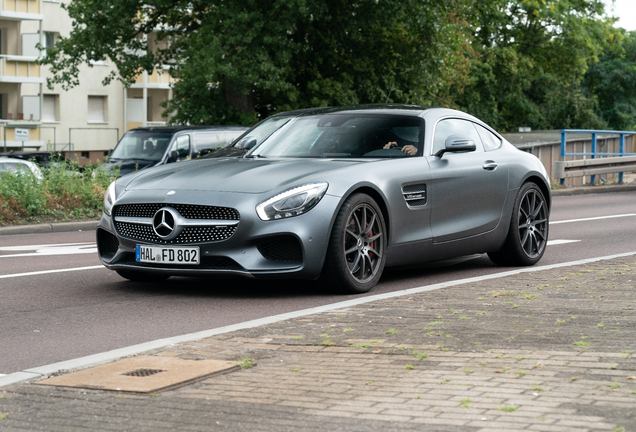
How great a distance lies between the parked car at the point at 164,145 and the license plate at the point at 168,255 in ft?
43.2

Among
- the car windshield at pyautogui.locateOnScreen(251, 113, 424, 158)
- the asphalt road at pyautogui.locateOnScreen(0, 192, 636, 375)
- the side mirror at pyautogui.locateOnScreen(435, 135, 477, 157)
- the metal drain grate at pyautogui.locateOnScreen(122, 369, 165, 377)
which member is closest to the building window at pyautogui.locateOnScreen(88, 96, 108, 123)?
the asphalt road at pyautogui.locateOnScreen(0, 192, 636, 375)

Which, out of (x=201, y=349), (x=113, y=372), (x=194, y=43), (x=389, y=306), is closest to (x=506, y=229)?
(x=389, y=306)

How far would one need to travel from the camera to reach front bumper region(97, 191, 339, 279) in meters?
7.47

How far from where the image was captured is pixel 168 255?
302 inches

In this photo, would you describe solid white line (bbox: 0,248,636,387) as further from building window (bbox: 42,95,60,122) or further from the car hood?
building window (bbox: 42,95,60,122)

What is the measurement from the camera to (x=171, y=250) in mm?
7656

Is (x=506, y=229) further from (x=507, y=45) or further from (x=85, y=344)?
(x=507, y=45)

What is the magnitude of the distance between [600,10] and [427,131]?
50613mm

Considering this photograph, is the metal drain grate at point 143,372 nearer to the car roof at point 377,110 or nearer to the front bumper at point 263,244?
the front bumper at point 263,244

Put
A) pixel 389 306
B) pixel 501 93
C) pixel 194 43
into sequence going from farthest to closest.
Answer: pixel 501 93 → pixel 194 43 → pixel 389 306

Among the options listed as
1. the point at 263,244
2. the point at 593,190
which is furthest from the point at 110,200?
the point at 593,190

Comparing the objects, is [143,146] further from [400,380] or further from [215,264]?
[400,380]

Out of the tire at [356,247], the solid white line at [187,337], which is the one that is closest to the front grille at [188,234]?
the tire at [356,247]

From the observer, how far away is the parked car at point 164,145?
21.2 metres
